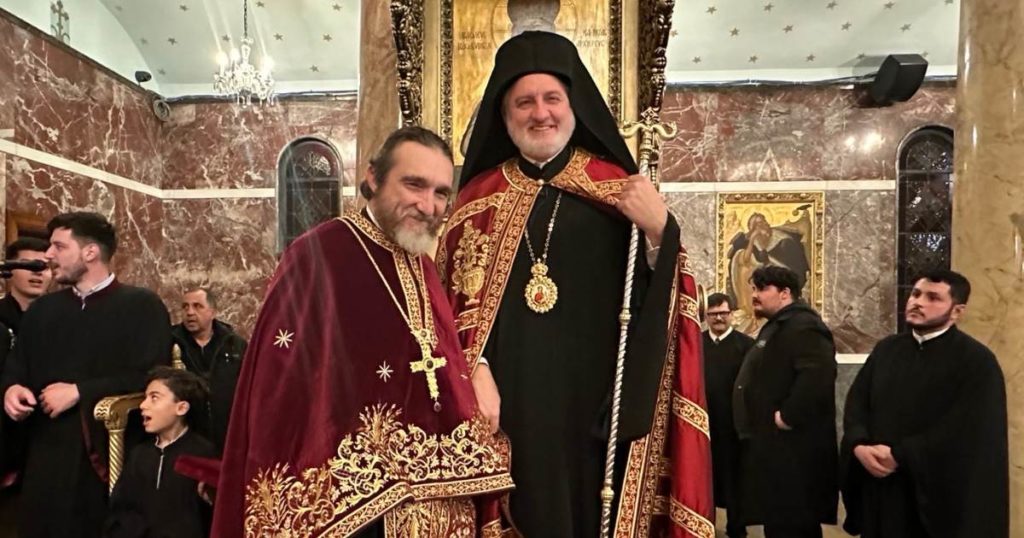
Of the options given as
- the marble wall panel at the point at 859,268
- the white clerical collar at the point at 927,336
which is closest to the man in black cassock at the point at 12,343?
the white clerical collar at the point at 927,336

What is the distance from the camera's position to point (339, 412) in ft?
6.38

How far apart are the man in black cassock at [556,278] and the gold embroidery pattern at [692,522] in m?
0.25

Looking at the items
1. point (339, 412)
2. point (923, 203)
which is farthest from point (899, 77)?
point (339, 412)

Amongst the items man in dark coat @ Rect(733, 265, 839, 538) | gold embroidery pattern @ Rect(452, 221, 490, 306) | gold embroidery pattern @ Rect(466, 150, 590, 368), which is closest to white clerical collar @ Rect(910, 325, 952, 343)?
man in dark coat @ Rect(733, 265, 839, 538)

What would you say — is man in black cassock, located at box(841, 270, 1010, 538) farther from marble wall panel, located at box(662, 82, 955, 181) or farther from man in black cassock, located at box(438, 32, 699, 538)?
marble wall panel, located at box(662, 82, 955, 181)

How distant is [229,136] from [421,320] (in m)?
8.81

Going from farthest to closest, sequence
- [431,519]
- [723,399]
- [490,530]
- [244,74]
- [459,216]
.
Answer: [244,74], [723,399], [459,216], [490,530], [431,519]

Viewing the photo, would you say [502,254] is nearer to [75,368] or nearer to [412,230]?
[412,230]

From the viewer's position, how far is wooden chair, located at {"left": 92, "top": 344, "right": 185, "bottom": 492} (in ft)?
11.6

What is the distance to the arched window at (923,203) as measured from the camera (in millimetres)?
9586

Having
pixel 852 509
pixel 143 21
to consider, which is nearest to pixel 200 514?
pixel 852 509

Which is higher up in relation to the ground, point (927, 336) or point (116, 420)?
point (927, 336)

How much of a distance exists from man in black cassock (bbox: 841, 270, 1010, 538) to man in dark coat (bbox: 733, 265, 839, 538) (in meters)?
0.35

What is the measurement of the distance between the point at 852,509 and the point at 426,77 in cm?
352
